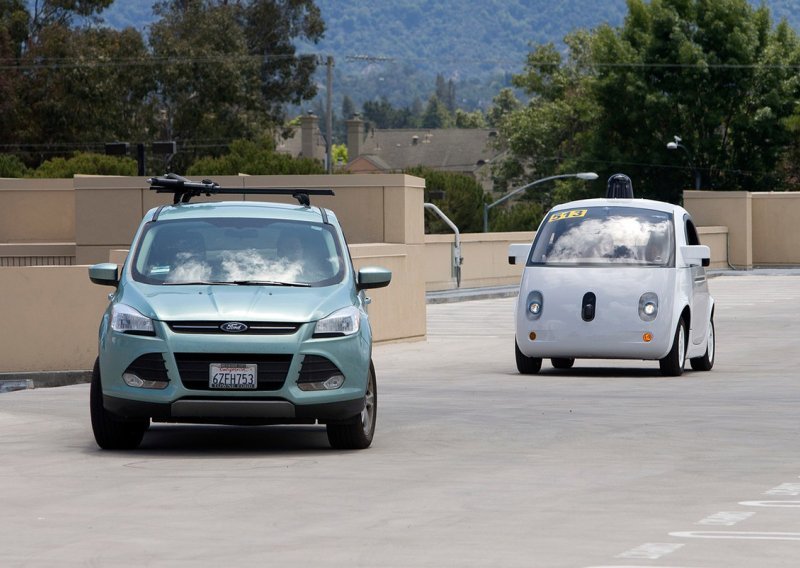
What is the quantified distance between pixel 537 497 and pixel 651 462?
72.3 inches

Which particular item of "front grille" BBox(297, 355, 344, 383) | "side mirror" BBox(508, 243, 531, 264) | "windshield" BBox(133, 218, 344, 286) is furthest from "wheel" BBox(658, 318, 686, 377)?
"front grille" BBox(297, 355, 344, 383)

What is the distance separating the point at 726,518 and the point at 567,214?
11.0 meters

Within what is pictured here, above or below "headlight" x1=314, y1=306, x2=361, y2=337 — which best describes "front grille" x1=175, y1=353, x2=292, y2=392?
below

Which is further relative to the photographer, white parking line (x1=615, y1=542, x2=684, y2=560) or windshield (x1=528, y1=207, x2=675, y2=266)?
windshield (x1=528, y1=207, x2=675, y2=266)

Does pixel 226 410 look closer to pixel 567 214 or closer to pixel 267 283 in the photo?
pixel 267 283

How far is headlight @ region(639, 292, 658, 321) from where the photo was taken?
725 inches

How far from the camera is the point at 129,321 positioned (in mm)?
11203

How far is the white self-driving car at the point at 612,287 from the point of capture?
Result: 18469mm

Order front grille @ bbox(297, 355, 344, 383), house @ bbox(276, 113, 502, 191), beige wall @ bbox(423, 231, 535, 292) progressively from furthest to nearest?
house @ bbox(276, 113, 502, 191) < beige wall @ bbox(423, 231, 535, 292) < front grille @ bbox(297, 355, 344, 383)

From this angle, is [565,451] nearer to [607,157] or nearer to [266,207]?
[266,207]

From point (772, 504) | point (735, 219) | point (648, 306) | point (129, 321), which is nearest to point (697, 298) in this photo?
point (648, 306)

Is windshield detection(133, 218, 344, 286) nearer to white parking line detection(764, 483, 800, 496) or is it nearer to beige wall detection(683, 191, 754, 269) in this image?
white parking line detection(764, 483, 800, 496)

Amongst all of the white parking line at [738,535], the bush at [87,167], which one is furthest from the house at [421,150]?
the white parking line at [738,535]

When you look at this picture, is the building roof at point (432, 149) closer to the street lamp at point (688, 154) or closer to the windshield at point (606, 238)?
the street lamp at point (688, 154)
